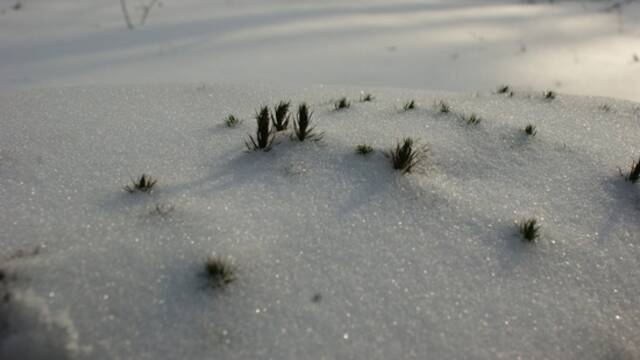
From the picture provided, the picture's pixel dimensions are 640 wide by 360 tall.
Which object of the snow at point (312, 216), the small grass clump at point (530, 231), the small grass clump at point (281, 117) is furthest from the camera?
the small grass clump at point (281, 117)

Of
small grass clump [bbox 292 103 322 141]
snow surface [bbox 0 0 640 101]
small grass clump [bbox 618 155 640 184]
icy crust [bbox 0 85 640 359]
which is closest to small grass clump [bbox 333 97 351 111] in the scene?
icy crust [bbox 0 85 640 359]

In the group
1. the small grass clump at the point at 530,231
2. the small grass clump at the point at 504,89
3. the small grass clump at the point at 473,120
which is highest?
the small grass clump at the point at 473,120

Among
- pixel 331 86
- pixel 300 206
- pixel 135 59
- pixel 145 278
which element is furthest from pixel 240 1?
pixel 145 278

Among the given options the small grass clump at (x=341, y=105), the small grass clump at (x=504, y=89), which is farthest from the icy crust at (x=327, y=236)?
the small grass clump at (x=504, y=89)

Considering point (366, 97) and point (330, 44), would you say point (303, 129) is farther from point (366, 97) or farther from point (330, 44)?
point (330, 44)

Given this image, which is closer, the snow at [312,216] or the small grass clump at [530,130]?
the snow at [312,216]

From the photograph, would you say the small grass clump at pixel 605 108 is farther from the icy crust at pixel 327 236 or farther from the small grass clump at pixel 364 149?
the small grass clump at pixel 364 149

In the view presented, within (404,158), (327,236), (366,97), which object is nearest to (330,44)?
(366,97)

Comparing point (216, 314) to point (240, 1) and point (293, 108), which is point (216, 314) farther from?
point (240, 1)
